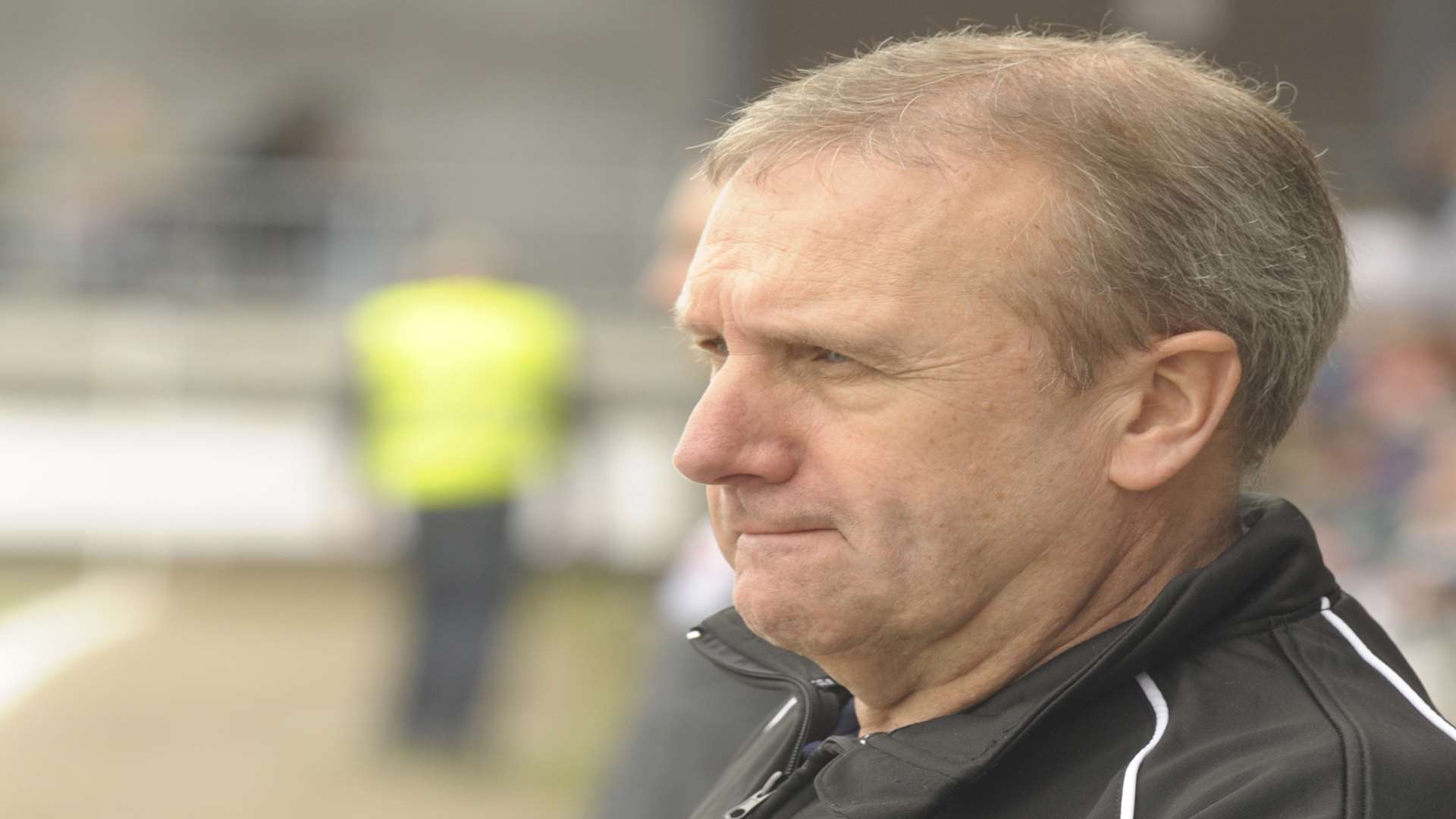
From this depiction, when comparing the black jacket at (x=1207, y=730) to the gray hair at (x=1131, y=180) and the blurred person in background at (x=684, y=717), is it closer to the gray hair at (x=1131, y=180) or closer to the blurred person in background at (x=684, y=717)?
the gray hair at (x=1131, y=180)

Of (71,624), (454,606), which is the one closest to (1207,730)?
(454,606)

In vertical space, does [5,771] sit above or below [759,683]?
below

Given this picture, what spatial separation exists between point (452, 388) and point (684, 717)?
5544 millimetres

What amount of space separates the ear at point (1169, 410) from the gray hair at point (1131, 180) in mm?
25

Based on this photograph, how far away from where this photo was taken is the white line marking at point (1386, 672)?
1.67 metres

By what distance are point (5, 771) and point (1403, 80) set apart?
36.5 ft

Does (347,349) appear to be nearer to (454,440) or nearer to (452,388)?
(452,388)

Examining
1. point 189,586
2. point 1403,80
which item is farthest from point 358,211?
point 1403,80

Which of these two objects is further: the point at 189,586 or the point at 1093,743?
the point at 189,586

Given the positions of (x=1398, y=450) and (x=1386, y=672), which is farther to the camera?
(x=1398, y=450)

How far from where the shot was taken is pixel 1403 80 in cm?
1457

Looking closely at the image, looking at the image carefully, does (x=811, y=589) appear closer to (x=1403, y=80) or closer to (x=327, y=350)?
(x=327, y=350)

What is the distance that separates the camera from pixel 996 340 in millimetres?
1759

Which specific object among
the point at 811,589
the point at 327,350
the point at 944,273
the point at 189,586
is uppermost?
the point at 944,273
